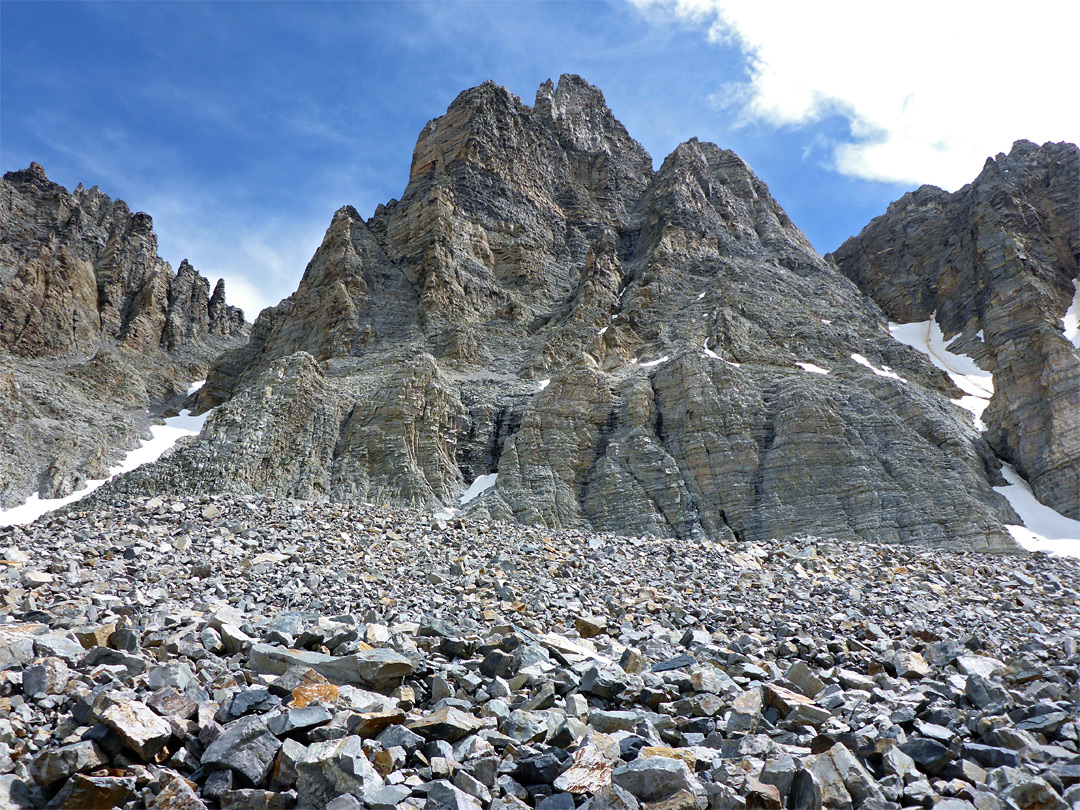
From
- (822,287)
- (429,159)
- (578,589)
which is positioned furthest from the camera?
(429,159)

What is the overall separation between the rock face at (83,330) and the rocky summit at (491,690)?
48358 millimetres

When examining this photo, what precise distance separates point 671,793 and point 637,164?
275 ft

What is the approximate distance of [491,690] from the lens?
21.1 feet

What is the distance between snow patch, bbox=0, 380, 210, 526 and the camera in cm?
4294

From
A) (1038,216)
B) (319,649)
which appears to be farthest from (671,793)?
(1038,216)

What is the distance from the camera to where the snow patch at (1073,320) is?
64.9m

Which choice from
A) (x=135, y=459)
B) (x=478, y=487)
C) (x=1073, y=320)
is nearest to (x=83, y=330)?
(x=135, y=459)

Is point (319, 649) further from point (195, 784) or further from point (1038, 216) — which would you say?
point (1038, 216)

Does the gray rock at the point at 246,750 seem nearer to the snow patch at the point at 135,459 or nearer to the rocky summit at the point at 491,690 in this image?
the rocky summit at the point at 491,690

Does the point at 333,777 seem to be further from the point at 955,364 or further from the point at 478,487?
the point at 955,364

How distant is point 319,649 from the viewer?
7219 millimetres

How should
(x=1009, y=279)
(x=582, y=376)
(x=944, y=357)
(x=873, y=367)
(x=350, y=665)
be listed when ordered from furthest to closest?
(x=944, y=357)
(x=1009, y=279)
(x=873, y=367)
(x=582, y=376)
(x=350, y=665)

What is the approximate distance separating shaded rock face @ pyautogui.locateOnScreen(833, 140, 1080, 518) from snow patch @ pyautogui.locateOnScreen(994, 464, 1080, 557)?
0.82m

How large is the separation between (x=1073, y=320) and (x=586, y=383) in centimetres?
6785
